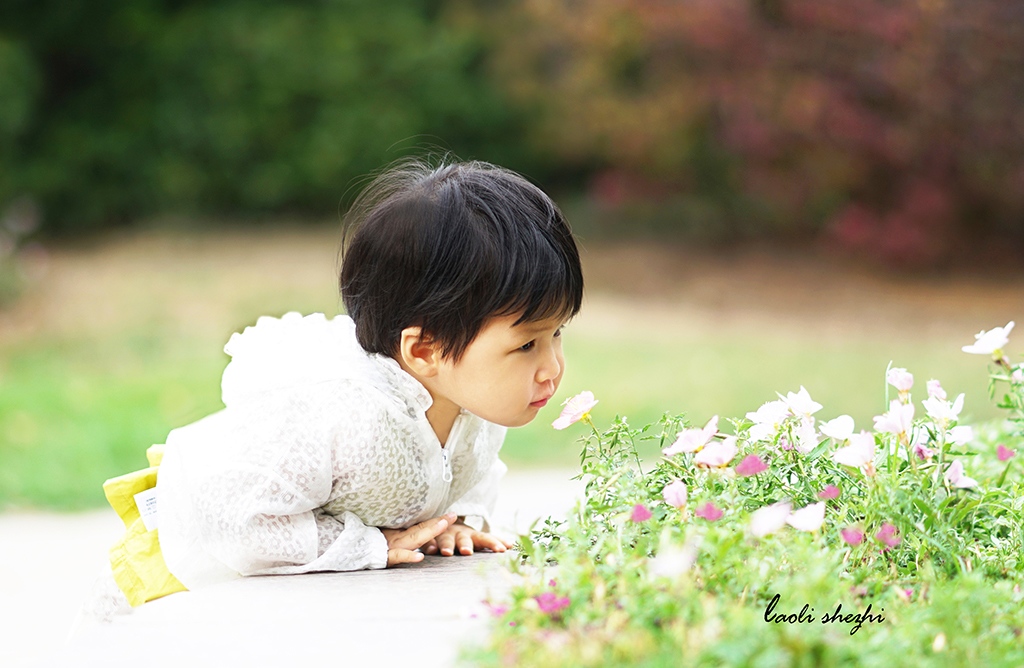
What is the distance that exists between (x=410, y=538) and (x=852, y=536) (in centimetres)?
87

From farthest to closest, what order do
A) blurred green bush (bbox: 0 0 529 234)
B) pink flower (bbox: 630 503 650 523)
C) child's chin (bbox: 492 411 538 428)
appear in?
blurred green bush (bbox: 0 0 529 234), child's chin (bbox: 492 411 538 428), pink flower (bbox: 630 503 650 523)

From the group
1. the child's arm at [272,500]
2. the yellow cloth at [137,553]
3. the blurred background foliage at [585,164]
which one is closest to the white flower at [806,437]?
the child's arm at [272,500]

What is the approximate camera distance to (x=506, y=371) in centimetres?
200

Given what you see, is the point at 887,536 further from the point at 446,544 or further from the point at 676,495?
the point at 446,544

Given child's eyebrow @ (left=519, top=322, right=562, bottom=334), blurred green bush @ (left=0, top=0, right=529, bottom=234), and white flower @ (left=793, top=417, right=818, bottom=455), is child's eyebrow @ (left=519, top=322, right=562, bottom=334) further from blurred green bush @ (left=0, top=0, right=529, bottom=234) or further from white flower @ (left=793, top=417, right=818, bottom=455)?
blurred green bush @ (left=0, top=0, right=529, bottom=234)

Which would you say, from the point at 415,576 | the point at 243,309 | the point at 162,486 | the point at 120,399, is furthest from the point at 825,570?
the point at 243,309

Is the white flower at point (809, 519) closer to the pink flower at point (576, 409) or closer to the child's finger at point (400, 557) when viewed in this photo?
the pink flower at point (576, 409)

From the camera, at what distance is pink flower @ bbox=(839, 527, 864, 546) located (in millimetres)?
1600

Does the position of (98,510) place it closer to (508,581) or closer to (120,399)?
(120,399)

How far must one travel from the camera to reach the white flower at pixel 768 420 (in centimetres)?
190

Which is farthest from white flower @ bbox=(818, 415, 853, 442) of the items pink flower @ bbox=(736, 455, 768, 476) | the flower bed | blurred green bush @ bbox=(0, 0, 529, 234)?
blurred green bush @ bbox=(0, 0, 529, 234)

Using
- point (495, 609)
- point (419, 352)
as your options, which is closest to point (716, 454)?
point (495, 609)

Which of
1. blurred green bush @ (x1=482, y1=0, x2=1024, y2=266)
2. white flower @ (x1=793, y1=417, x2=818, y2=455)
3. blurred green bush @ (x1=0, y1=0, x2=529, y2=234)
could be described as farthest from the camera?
blurred green bush @ (x1=0, y1=0, x2=529, y2=234)

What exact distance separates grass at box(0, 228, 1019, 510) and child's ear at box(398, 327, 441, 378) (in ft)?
8.68
